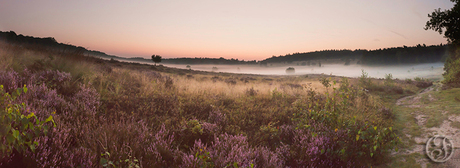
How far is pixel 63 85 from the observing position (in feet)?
17.7

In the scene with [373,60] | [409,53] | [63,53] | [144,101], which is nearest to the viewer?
[144,101]

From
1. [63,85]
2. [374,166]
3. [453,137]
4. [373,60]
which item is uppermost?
[373,60]

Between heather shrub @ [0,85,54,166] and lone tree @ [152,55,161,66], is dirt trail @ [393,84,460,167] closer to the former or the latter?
heather shrub @ [0,85,54,166]

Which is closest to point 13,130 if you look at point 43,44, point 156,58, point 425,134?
point 425,134

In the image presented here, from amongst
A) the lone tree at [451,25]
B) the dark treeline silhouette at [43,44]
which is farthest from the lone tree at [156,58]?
the lone tree at [451,25]

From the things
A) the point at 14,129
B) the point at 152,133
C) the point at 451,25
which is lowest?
the point at 152,133

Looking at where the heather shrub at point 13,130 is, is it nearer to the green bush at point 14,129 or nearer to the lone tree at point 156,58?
the green bush at point 14,129

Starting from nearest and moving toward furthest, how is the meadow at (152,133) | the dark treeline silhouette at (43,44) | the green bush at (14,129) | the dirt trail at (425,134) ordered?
the green bush at (14,129)
the meadow at (152,133)
the dirt trail at (425,134)
the dark treeline silhouette at (43,44)

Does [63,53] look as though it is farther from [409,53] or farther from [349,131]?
[409,53]

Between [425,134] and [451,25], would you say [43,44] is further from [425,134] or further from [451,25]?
[451,25]

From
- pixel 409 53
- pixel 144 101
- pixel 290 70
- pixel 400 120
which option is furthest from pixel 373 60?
pixel 144 101

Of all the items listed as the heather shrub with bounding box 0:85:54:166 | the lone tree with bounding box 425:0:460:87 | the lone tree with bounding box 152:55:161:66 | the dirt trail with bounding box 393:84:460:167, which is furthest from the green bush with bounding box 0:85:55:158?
the lone tree with bounding box 152:55:161:66

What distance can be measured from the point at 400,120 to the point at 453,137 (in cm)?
254

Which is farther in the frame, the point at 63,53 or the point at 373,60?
the point at 373,60
